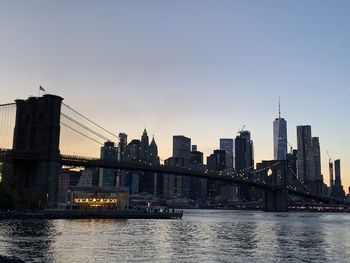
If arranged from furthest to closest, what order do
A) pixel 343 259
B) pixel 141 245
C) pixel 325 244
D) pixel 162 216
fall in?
pixel 162 216 → pixel 325 244 → pixel 141 245 → pixel 343 259

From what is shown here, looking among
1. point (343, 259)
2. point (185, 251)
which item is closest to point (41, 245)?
point (185, 251)

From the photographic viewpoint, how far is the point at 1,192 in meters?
76.9

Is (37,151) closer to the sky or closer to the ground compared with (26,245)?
closer to the sky

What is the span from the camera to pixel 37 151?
116 m

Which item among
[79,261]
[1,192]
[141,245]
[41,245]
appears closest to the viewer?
[79,261]

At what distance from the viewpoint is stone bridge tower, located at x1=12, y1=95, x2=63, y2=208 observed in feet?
360

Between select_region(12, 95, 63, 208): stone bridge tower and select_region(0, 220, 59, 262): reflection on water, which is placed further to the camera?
select_region(12, 95, 63, 208): stone bridge tower

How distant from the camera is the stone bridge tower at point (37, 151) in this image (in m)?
110

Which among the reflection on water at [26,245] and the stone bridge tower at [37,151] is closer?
the reflection on water at [26,245]

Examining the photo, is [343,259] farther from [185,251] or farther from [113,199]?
[113,199]

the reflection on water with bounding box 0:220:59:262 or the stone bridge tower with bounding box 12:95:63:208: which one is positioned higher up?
the stone bridge tower with bounding box 12:95:63:208

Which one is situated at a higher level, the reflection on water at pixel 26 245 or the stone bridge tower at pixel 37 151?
the stone bridge tower at pixel 37 151

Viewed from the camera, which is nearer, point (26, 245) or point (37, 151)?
point (26, 245)

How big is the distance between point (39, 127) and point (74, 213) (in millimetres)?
29511
